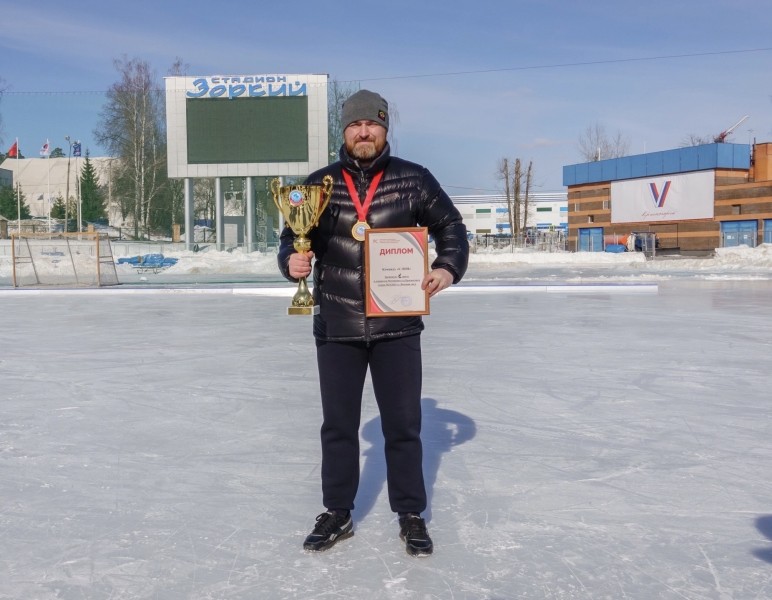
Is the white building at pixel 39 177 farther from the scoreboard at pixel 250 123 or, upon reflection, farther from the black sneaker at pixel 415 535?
the black sneaker at pixel 415 535

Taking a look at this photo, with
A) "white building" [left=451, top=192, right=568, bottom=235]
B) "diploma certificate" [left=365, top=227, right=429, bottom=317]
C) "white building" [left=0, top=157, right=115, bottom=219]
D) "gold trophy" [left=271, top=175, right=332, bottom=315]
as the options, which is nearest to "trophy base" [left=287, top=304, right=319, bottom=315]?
"gold trophy" [left=271, top=175, right=332, bottom=315]

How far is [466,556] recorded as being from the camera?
2.75 m

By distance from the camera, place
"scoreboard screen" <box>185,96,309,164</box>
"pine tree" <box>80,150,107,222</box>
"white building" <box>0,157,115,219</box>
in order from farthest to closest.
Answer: "white building" <box>0,157,115,219</box> < "pine tree" <box>80,150,107,222</box> < "scoreboard screen" <box>185,96,309,164</box>

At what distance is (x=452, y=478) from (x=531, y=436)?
94 centimetres

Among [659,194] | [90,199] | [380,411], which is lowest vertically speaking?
[380,411]

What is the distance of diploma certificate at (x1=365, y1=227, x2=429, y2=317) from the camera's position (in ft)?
9.10

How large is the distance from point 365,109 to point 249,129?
29.3 metres

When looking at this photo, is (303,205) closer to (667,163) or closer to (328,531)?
(328,531)

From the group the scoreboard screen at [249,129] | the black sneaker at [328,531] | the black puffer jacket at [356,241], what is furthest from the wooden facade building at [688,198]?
the black sneaker at [328,531]

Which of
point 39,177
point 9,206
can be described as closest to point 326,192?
point 9,206

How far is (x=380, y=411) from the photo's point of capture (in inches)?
116

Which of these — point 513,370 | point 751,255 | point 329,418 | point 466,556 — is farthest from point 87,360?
point 751,255

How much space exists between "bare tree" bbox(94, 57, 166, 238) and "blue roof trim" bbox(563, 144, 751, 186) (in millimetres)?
29447

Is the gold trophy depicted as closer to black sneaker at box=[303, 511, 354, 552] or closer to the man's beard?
the man's beard
